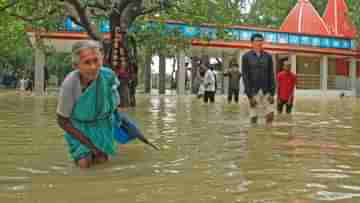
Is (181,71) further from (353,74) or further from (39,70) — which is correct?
(353,74)

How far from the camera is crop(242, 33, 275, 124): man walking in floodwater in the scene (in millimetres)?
8656

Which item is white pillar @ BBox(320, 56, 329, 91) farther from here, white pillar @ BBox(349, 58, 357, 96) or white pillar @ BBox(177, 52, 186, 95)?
white pillar @ BBox(177, 52, 186, 95)

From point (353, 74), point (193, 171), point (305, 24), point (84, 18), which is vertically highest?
point (305, 24)

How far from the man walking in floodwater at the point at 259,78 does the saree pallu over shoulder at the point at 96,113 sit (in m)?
4.53

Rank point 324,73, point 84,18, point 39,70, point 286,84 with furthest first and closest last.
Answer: point 324,73 < point 39,70 < point 84,18 < point 286,84

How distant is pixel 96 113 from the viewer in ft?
14.5

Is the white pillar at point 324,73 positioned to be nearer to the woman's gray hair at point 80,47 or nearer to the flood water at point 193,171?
the flood water at point 193,171

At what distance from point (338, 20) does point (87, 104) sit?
131 feet

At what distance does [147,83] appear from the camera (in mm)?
36656

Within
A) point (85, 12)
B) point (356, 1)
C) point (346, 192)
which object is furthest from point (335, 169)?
point (356, 1)

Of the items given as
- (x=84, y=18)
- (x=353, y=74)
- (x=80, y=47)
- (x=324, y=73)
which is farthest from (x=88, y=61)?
(x=353, y=74)

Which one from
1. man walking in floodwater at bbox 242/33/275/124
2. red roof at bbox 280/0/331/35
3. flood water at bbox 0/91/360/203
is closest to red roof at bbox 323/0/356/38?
red roof at bbox 280/0/331/35

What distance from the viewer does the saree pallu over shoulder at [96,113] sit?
4355mm

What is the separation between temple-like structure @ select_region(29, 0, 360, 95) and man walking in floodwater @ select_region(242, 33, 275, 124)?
23002 millimetres
